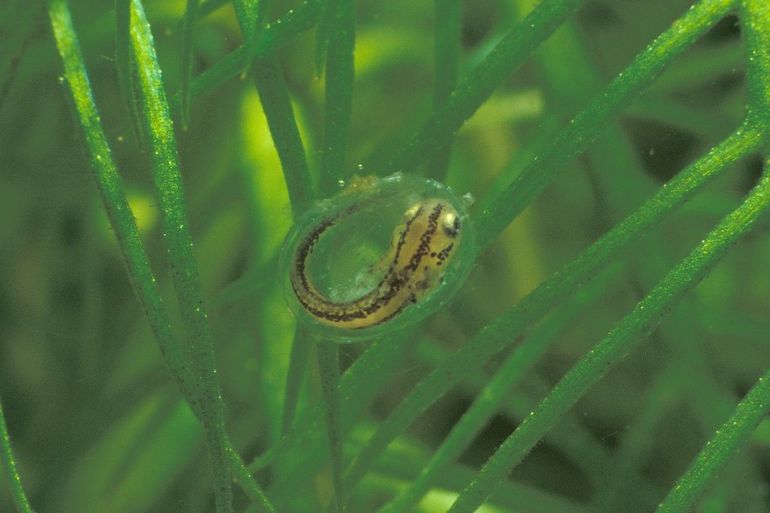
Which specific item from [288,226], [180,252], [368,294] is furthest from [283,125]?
[288,226]

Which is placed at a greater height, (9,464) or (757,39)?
(757,39)

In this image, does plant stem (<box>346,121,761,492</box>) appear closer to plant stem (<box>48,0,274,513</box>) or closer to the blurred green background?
plant stem (<box>48,0,274,513</box>)

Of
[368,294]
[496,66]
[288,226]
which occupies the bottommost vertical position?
[368,294]

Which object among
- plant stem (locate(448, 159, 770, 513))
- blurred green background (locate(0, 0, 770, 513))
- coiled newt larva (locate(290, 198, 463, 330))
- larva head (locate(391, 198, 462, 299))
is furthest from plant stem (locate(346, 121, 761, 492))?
blurred green background (locate(0, 0, 770, 513))

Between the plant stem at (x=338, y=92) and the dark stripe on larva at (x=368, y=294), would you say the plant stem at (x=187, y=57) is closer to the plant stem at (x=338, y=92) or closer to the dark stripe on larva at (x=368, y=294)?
the plant stem at (x=338, y=92)

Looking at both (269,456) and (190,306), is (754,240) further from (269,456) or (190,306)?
(190,306)

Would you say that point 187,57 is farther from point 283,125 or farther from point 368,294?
point 368,294
